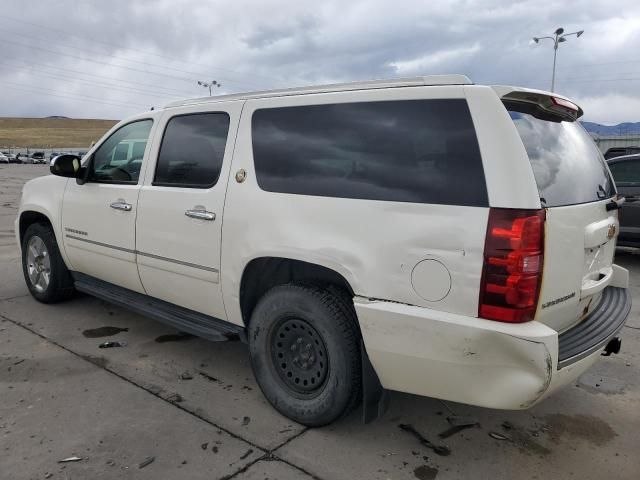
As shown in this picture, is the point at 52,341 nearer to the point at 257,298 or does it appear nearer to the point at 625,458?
the point at 257,298

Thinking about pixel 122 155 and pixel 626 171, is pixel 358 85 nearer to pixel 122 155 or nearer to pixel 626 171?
pixel 122 155

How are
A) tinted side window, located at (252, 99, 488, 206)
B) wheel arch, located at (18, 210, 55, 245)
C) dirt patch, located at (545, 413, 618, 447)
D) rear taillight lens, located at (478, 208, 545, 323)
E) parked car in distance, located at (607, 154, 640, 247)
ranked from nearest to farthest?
rear taillight lens, located at (478, 208, 545, 323)
tinted side window, located at (252, 99, 488, 206)
dirt patch, located at (545, 413, 618, 447)
wheel arch, located at (18, 210, 55, 245)
parked car in distance, located at (607, 154, 640, 247)

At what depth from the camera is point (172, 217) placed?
3531mm

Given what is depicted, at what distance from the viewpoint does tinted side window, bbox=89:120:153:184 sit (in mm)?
4027

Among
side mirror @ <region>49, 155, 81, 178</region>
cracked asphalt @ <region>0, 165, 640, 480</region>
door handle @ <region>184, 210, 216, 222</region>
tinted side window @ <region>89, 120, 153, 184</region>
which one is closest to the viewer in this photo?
cracked asphalt @ <region>0, 165, 640, 480</region>

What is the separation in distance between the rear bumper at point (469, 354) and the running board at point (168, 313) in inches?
44.9

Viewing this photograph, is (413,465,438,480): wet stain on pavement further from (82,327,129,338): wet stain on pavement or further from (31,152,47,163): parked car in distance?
(31,152,47,163): parked car in distance

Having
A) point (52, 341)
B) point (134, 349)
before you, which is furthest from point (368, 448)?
point (52, 341)

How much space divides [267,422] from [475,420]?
1.28 meters

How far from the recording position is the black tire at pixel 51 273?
4.90 m

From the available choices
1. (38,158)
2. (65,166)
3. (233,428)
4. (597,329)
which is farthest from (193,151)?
(38,158)

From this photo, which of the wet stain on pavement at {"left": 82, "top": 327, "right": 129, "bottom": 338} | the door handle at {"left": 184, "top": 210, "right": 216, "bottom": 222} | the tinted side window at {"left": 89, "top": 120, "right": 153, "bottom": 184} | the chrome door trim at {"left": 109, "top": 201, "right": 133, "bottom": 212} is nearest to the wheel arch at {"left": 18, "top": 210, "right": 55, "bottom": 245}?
the tinted side window at {"left": 89, "top": 120, "right": 153, "bottom": 184}

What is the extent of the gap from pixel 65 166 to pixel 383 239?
3.11 metres

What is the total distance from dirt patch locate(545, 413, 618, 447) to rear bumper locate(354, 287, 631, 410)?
58 cm
